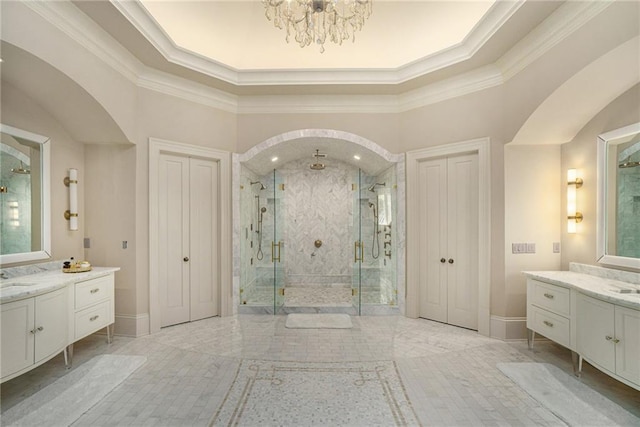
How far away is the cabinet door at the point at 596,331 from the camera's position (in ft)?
7.36

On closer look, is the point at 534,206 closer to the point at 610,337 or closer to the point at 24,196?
the point at 610,337

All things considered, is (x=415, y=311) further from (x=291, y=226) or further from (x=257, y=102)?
(x=257, y=102)

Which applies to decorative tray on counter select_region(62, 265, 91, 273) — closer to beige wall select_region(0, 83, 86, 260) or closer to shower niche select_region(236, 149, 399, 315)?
beige wall select_region(0, 83, 86, 260)

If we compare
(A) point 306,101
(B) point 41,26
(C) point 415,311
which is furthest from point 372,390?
(B) point 41,26

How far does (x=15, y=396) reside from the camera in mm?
2307

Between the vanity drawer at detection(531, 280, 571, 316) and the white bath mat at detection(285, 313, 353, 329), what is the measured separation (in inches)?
78.1

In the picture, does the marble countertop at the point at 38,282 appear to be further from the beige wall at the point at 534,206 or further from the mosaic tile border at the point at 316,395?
the beige wall at the point at 534,206

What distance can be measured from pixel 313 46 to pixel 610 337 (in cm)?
417

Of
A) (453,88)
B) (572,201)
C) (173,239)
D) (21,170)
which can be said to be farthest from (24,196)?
(572,201)

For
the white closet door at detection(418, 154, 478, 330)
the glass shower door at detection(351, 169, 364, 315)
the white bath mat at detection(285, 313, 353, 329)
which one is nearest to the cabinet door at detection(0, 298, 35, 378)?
the white bath mat at detection(285, 313, 353, 329)

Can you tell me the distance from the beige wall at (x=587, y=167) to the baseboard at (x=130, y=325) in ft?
15.3

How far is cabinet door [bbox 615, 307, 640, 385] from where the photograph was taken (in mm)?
2051

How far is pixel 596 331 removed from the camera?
7.77 ft

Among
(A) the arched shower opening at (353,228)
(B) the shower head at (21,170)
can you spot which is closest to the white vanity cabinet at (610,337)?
(A) the arched shower opening at (353,228)
